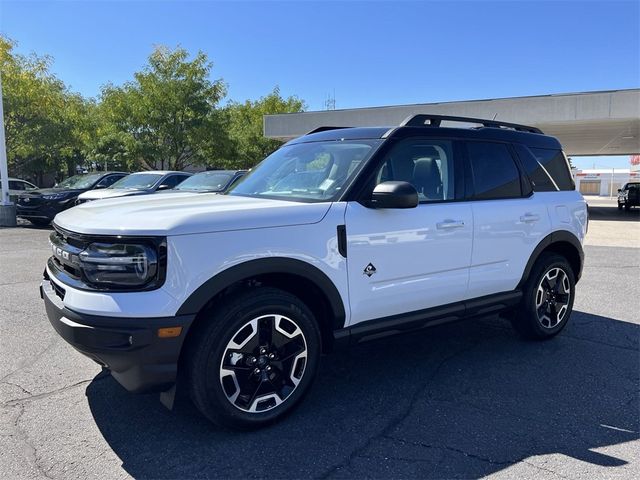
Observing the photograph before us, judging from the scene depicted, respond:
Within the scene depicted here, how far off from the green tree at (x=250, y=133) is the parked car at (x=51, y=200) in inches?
541

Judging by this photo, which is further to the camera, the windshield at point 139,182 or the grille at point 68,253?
the windshield at point 139,182

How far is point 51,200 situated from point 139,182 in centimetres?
296

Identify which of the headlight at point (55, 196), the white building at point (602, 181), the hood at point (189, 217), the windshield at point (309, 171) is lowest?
the white building at point (602, 181)

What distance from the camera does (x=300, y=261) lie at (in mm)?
3029

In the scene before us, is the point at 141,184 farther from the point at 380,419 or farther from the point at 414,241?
the point at 380,419

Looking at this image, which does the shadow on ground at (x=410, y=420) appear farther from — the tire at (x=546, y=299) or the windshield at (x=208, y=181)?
the windshield at (x=208, y=181)

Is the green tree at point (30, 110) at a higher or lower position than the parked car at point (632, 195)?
higher

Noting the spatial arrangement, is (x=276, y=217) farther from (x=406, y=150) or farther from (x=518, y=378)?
(x=518, y=378)

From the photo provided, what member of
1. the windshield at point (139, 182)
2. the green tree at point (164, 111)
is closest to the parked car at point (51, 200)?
the windshield at point (139, 182)

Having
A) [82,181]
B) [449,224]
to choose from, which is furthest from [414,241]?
[82,181]

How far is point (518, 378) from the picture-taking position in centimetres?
388

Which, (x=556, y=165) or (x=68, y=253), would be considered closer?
(x=68, y=253)

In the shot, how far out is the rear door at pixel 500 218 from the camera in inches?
159

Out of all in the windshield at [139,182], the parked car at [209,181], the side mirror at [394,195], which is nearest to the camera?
the side mirror at [394,195]
